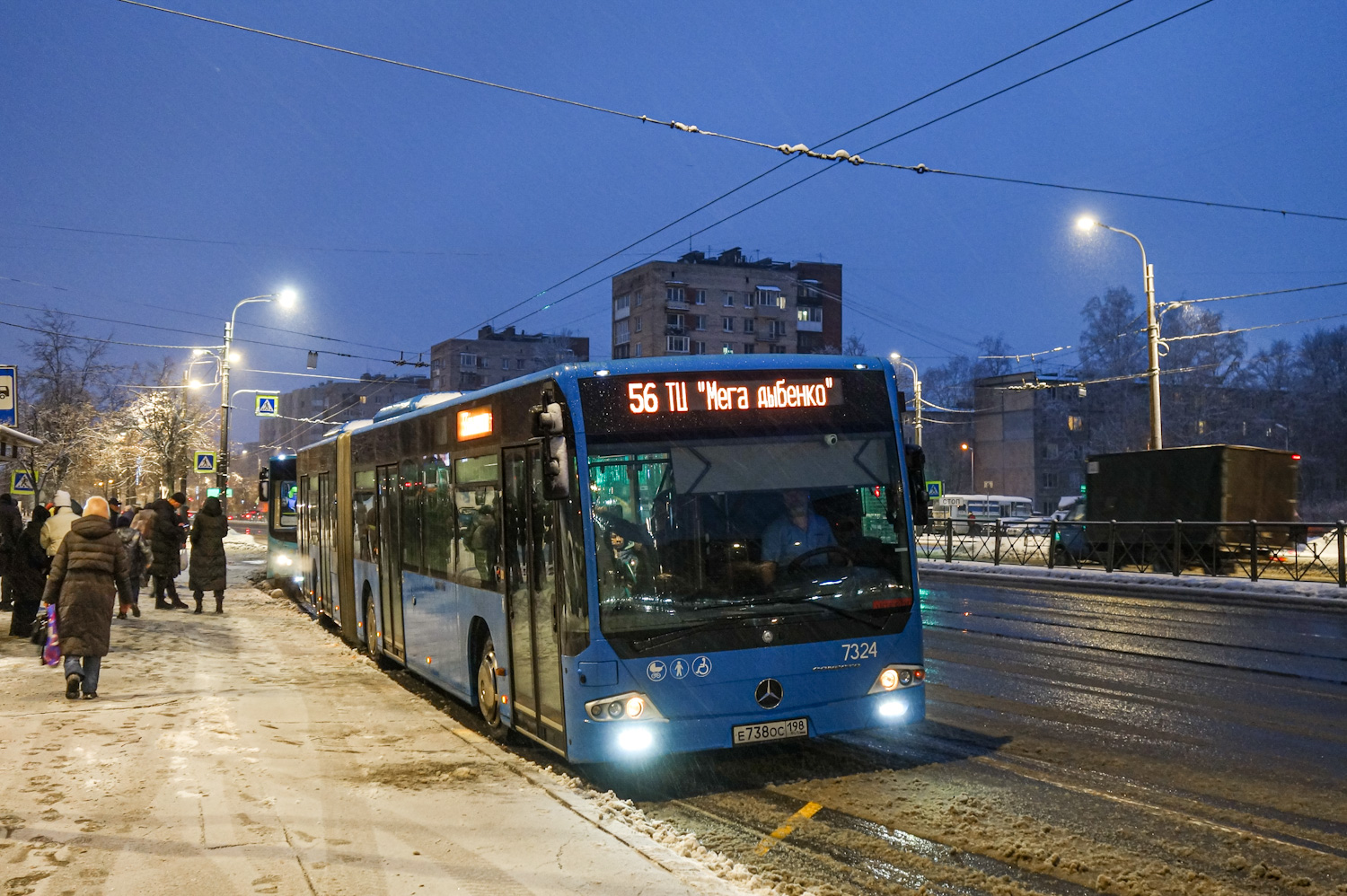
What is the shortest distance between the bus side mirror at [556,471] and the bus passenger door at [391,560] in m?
4.90

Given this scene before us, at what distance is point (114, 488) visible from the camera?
2437 inches

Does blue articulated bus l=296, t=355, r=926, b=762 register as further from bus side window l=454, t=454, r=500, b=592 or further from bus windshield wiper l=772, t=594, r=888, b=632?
bus side window l=454, t=454, r=500, b=592

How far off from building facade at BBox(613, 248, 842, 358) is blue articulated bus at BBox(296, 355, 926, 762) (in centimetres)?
8068

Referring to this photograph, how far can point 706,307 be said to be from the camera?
92812 millimetres

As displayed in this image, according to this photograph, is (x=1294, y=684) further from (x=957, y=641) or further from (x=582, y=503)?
(x=582, y=503)

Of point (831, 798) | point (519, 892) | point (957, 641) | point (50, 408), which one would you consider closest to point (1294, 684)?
point (957, 641)

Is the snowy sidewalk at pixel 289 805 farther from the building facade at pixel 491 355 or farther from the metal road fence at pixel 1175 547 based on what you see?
the building facade at pixel 491 355

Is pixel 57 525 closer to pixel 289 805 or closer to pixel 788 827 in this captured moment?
pixel 289 805

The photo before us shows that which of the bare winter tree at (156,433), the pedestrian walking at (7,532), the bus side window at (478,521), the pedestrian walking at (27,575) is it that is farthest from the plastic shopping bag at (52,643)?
the bare winter tree at (156,433)

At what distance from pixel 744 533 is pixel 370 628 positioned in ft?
25.0

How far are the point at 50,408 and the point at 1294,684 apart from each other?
4373 cm

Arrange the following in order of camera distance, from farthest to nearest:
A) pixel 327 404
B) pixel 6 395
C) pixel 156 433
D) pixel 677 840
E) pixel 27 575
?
pixel 327 404 → pixel 156 433 → pixel 27 575 → pixel 6 395 → pixel 677 840

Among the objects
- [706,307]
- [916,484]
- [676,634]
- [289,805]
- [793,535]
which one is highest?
[706,307]

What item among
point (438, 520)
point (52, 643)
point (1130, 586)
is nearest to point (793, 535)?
point (438, 520)
